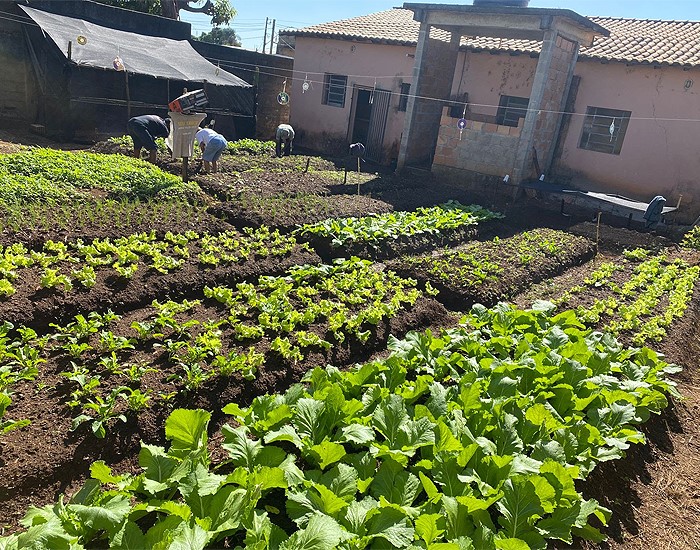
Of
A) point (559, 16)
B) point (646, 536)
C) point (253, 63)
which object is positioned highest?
point (559, 16)

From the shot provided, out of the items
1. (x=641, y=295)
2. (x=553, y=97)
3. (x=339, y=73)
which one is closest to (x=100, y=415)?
(x=641, y=295)

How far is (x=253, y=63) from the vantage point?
19547 millimetres

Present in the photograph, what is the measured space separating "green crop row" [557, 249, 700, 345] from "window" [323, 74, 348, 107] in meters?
12.0

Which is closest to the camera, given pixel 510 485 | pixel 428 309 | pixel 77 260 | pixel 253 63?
pixel 510 485

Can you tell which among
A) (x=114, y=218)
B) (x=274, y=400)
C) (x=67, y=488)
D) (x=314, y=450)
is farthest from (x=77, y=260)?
(x=314, y=450)

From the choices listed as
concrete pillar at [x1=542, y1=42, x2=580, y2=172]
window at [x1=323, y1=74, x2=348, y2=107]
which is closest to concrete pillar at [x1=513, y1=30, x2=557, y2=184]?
concrete pillar at [x1=542, y1=42, x2=580, y2=172]

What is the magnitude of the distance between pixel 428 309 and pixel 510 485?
399 cm

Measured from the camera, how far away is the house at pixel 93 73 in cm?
1421

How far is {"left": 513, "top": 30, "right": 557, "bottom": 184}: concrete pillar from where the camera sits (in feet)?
42.6

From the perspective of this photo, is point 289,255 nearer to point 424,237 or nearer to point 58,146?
point 424,237

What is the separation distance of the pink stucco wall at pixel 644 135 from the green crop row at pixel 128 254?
399 inches

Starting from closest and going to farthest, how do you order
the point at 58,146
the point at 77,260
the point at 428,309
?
1. the point at 77,260
2. the point at 428,309
3. the point at 58,146

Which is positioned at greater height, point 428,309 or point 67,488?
point 428,309

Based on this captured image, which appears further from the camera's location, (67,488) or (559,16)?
(559,16)
